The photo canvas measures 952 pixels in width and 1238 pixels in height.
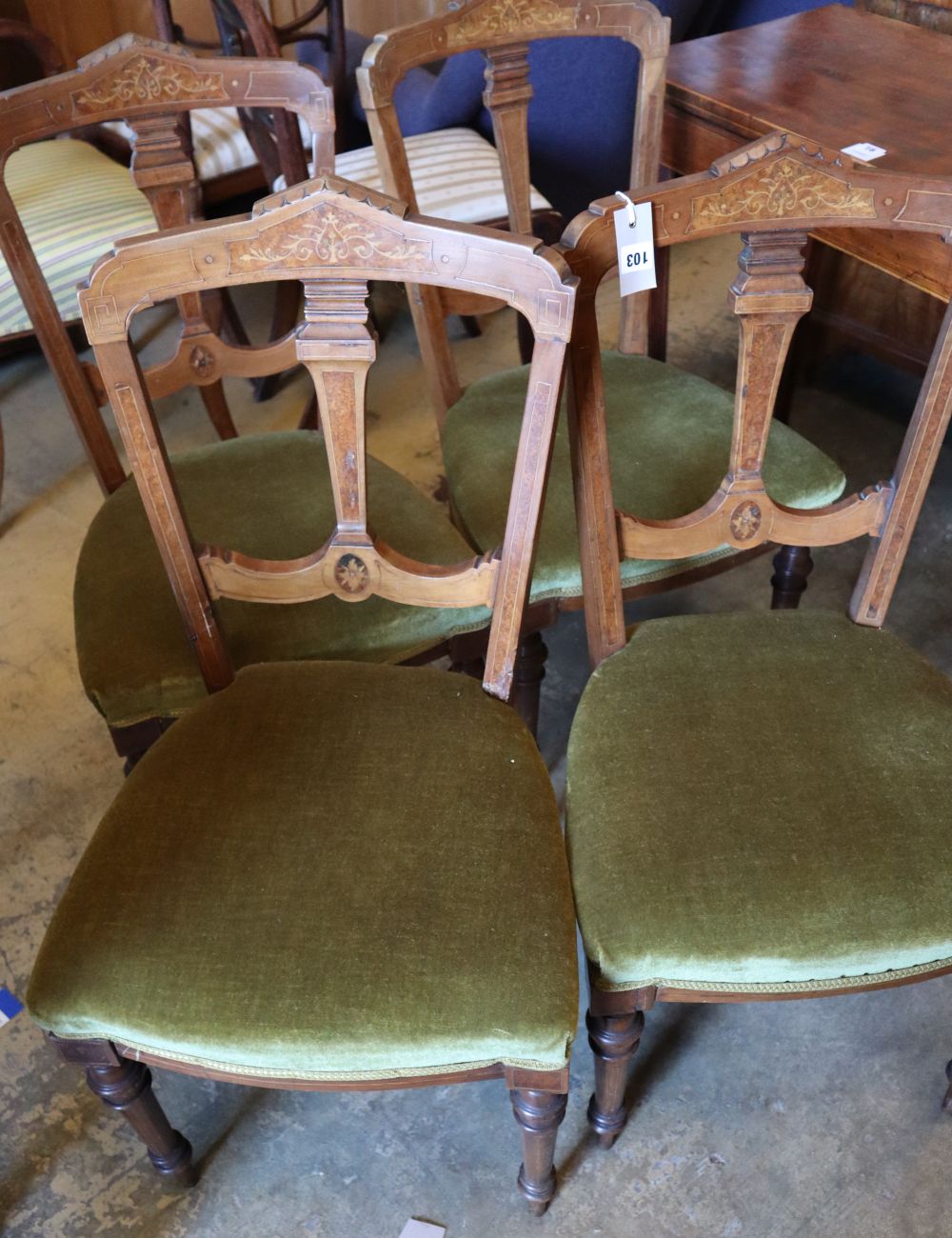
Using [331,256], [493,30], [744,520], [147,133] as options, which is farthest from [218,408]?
[744,520]

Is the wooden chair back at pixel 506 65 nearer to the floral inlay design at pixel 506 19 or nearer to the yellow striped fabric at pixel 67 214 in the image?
the floral inlay design at pixel 506 19

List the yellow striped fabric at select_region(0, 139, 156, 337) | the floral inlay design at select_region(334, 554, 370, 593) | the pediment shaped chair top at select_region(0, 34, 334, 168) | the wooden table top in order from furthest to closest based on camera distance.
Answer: the yellow striped fabric at select_region(0, 139, 156, 337)
the wooden table top
the pediment shaped chair top at select_region(0, 34, 334, 168)
the floral inlay design at select_region(334, 554, 370, 593)

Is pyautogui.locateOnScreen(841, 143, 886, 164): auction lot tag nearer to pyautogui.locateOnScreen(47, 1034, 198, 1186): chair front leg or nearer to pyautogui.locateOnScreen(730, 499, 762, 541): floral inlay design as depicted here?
pyautogui.locateOnScreen(730, 499, 762, 541): floral inlay design

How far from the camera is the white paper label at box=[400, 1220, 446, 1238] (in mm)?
1117

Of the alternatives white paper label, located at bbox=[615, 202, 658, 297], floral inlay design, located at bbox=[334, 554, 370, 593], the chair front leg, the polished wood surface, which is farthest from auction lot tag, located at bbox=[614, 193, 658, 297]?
the chair front leg

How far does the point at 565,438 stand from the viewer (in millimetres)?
1432

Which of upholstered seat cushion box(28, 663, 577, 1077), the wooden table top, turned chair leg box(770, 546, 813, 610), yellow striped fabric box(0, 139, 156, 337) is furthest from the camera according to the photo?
yellow striped fabric box(0, 139, 156, 337)

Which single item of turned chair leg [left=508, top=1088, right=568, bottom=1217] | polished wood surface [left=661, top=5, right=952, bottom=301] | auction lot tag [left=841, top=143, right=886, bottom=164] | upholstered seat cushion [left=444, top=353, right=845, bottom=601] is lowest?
turned chair leg [left=508, top=1088, right=568, bottom=1217]

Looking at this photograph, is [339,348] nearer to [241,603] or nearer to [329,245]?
[329,245]

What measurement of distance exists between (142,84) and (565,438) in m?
0.68

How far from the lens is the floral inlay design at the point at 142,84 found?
1250mm

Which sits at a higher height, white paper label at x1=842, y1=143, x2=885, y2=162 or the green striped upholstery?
white paper label at x1=842, y1=143, x2=885, y2=162

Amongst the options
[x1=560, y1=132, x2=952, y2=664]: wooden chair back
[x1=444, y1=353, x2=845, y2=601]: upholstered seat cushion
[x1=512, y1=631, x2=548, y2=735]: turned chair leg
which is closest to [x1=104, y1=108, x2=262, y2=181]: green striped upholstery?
[x1=444, y1=353, x2=845, y2=601]: upholstered seat cushion

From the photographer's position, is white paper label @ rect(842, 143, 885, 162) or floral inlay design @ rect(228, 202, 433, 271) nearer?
floral inlay design @ rect(228, 202, 433, 271)
